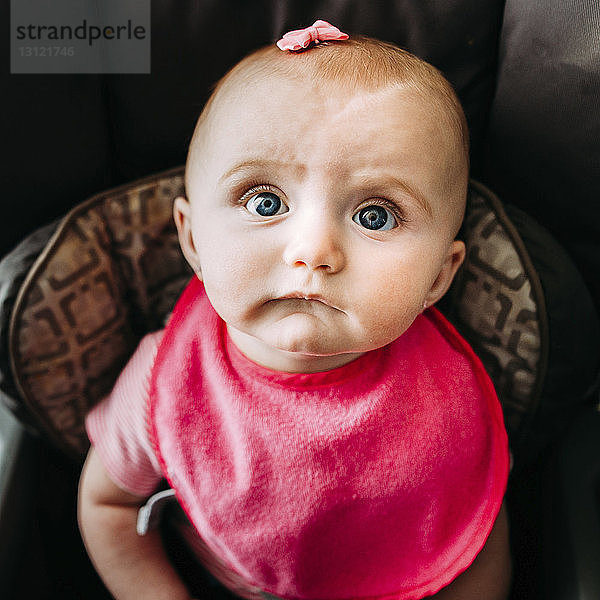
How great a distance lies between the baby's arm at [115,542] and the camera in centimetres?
88

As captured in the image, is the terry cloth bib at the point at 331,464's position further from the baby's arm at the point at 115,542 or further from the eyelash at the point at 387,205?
the eyelash at the point at 387,205

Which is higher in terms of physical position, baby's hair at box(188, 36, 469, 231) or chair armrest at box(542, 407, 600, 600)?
baby's hair at box(188, 36, 469, 231)

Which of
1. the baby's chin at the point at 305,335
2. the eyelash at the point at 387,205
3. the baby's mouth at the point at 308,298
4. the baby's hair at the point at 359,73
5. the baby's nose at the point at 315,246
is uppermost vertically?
the baby's hair at the point at 359,73

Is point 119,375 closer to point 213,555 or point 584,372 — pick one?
point 213,555

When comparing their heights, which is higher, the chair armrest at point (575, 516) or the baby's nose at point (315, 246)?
the baby's nose at point (315, 246)

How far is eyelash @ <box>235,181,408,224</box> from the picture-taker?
70cm

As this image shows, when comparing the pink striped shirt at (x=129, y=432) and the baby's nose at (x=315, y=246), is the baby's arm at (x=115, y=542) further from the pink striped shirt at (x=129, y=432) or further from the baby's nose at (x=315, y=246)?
the baby's nose at (x=315, y=246)

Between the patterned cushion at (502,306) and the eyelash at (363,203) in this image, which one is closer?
the eyelash at (363,203)

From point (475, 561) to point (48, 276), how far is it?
64cm

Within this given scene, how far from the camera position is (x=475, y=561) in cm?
89

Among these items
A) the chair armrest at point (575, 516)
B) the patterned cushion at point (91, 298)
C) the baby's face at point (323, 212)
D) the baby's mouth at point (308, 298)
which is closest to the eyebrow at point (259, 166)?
the baby's face at point (323, 212)

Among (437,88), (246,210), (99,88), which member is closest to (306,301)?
(246,210)

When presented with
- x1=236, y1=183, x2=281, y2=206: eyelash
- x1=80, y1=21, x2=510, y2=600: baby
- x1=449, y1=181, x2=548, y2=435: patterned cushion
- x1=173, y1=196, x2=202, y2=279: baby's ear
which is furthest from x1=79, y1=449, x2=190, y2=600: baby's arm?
x1=449, y1=181, x2=548, y2=435: patterned cushion

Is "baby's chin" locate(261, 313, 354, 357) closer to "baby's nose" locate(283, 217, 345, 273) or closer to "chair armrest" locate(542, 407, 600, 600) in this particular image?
"baby's nose" locate(283, 217, 345, 273)
